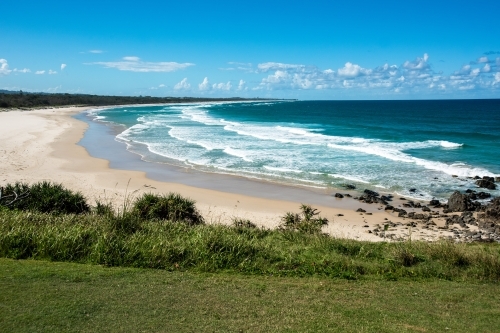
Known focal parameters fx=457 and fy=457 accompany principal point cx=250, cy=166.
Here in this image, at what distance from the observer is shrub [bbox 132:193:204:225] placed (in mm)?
12453

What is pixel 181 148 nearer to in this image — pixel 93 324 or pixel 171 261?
pixel 171 261

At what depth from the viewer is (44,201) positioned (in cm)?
1230

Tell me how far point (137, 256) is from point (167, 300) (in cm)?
220

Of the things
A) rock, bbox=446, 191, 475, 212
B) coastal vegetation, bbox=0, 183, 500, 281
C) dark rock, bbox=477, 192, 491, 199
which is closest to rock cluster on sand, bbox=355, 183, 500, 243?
rock, bbox=446, 191, 475, 212

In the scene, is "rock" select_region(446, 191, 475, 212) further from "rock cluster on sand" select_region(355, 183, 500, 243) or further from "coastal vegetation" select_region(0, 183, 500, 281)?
"coastal vegetation" select_region(0, 183, 500, 281)

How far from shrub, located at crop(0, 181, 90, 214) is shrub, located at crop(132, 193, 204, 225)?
1606 mm

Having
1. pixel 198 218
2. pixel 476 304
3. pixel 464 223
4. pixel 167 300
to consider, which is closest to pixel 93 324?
pixel 167 300

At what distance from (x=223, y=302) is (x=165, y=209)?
624 cm

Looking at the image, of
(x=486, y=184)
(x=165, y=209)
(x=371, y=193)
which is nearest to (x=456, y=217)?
(x=371, y=193)

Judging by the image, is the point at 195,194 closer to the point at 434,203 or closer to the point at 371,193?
Answer: the point at 371,193

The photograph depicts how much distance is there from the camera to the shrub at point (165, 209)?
Result: 12.5 metres

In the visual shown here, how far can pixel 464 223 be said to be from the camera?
16.5m

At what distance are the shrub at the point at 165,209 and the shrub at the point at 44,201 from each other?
1.61 meters

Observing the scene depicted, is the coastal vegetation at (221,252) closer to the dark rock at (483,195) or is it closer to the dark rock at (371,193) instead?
the dark rock at (371,193)
